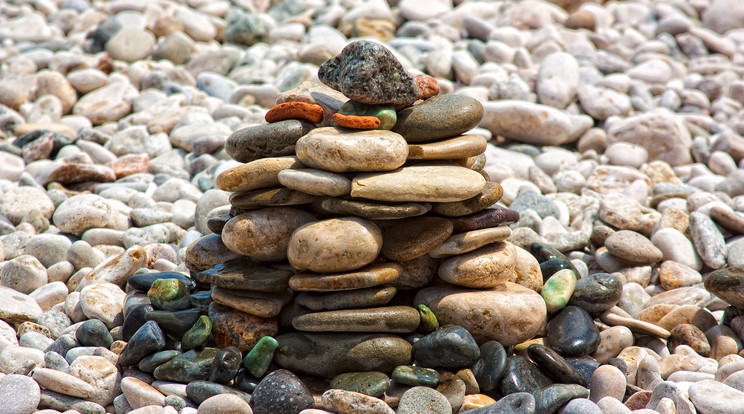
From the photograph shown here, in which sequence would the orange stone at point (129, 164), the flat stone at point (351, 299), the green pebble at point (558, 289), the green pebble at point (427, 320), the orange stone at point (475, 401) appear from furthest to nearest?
1. the orange stone at point (129, 164)
2. the green pebble at point (558, 289)
3. the green pebble at point (427, 320)
4. the flat stone at point (351, 299)
5. the orange stone at point (475, 401)

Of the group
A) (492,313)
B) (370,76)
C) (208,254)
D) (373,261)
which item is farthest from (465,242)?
(208,254)

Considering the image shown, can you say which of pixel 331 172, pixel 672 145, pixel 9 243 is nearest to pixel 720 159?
pixel 672 145

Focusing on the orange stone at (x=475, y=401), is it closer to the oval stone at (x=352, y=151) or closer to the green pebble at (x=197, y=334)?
the oval stone at (x=352, y=151)

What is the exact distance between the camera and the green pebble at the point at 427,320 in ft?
12.9

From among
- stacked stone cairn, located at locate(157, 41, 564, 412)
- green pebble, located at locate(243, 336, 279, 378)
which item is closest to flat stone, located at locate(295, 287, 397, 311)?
stacked stone cairn, located at locate(157, 41, 564, 412)

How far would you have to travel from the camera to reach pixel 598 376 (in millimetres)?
3771

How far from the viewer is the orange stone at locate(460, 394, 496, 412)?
3605 millimetres

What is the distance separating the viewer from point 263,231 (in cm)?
397

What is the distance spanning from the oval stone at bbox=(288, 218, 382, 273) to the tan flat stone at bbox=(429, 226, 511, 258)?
45cm

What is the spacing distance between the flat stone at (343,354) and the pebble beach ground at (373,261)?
0.01 m

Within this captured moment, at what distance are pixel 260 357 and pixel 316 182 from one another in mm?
1065

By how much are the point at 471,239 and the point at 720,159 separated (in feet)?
14.6

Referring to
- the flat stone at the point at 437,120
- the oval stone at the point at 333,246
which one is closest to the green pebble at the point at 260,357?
the oval stone at the point at 333,246

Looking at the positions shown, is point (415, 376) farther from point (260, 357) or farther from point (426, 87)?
A: point (426, 87)
